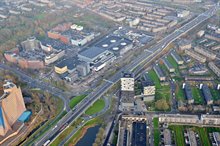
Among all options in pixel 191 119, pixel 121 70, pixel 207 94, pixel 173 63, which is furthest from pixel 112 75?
pixel 191 119

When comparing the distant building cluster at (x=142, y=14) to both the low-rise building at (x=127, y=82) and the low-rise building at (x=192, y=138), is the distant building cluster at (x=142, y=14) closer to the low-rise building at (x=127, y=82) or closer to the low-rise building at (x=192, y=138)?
the low-rise building at (x=127, y=82)

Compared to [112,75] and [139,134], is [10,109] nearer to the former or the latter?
[139,134]

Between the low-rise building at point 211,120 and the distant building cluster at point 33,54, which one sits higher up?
the low-rise building at point 211,120

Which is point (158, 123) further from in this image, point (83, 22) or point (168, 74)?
point (83, 22)

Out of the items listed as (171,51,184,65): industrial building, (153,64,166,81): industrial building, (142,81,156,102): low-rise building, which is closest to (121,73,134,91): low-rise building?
(142,81,156,102): low-rise building

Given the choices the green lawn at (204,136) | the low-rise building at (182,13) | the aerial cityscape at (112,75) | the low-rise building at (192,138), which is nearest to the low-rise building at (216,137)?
the aerial cityscape at (112,75)

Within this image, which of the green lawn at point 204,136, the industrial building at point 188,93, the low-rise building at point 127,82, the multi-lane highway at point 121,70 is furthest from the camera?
the low-rise building at point 127,82
